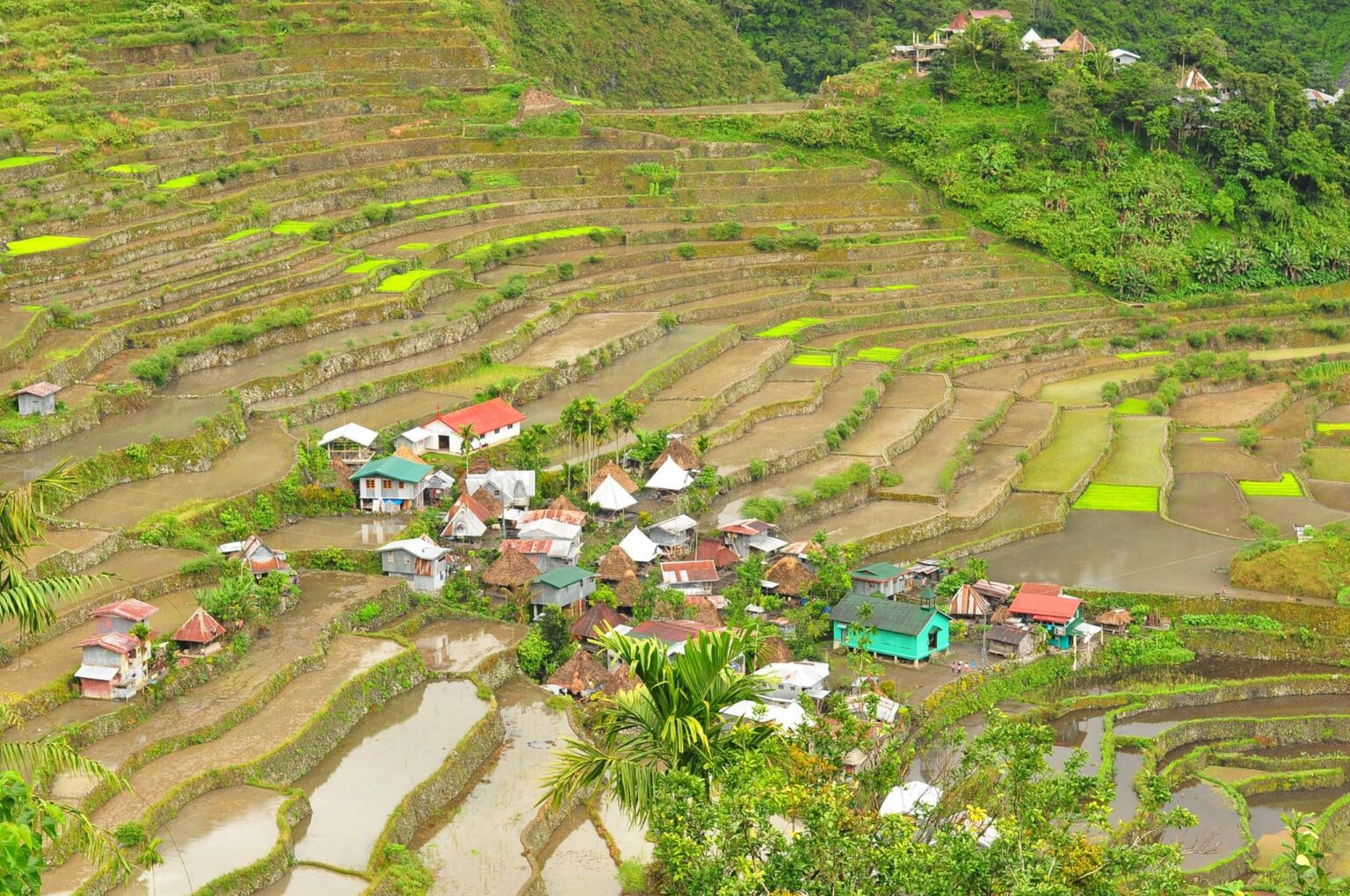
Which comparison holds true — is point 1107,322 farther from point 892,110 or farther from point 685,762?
point 685,762

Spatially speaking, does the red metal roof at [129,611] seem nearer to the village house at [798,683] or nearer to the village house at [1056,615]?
the village house at [798,683]

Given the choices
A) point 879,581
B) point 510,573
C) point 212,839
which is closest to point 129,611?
point 212,839

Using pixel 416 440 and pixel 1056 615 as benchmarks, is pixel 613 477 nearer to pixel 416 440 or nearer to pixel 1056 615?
pixel 416 440

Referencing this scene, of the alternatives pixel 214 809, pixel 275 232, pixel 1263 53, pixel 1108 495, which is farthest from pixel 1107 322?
pixel 214 809

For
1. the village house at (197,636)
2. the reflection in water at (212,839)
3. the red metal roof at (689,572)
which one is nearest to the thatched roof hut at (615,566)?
the red metal roof at (689,572)

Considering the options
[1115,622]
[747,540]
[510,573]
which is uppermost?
[510,573]

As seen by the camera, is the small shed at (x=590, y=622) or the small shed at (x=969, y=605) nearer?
the small shed at (x=590, y=622)
